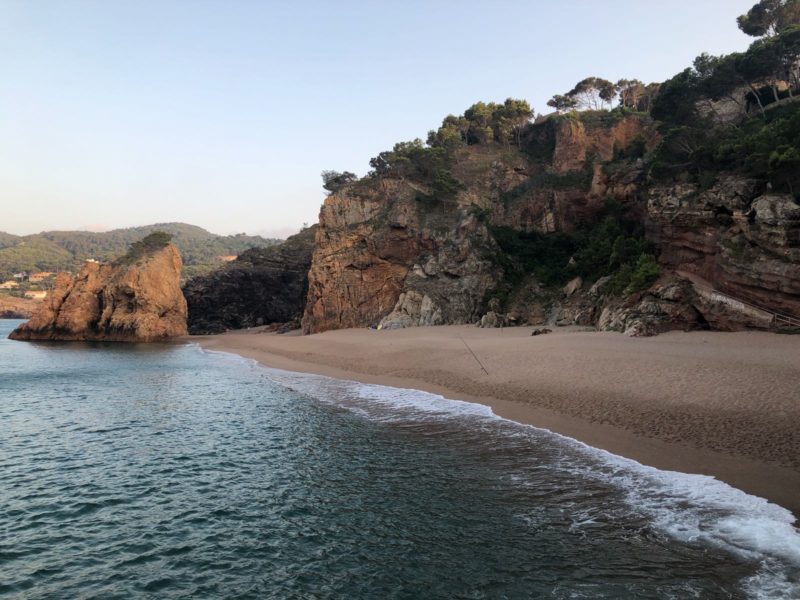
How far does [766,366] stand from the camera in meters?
13.9

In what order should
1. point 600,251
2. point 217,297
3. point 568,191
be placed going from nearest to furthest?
point 600,251 → point 568,191 → point 217,297

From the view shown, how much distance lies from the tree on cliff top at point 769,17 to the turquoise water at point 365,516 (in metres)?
44.3

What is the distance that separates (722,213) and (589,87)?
50.5 meters

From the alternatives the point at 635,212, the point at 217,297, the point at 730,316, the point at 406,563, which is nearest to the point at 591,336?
the point at 730,316

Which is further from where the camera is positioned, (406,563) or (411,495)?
(411,495)

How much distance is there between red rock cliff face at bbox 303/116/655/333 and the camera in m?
37.8

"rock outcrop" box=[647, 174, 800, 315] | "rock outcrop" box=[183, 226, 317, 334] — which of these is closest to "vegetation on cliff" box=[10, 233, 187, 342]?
"rock outcrop" box=[183, 226, 317, 334]

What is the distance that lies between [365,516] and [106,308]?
5607 centimetres

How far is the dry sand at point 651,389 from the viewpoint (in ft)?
33.0

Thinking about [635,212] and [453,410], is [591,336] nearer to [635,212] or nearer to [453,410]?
[453,410]

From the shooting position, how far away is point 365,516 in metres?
8.92

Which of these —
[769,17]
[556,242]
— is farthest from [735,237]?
[769,17]

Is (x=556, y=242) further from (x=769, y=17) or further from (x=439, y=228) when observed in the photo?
(x=769, y=17)

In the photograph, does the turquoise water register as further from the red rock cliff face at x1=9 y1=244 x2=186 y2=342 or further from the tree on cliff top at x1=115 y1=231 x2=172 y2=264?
the tree on cliff top at x1=115 y1=231 x2=172 y2=264
